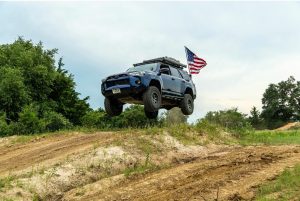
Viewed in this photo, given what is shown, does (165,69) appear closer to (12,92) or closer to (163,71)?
(163,71)

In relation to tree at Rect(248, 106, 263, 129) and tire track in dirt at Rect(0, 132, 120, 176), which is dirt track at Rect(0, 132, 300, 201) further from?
tree at Rect(248, 106, 263, 129)

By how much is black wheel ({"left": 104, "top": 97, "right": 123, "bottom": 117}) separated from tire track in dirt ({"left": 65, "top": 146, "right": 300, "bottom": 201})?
5.55m

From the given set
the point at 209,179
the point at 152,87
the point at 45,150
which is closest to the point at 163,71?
the point at 152,87

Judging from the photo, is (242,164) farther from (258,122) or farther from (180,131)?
(258,122)

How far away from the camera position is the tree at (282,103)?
81.8 meters

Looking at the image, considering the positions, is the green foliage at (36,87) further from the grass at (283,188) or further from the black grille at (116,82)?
the grass at (283,188)

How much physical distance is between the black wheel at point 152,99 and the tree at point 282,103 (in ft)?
215

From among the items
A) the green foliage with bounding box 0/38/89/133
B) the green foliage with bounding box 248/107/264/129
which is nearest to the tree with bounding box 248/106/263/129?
the green foliage with bounding box 248/107/264/129

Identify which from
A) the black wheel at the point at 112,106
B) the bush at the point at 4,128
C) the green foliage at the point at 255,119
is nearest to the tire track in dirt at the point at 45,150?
the black wheel at the point at 112,106

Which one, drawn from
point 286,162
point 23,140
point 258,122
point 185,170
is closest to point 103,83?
point 23,140

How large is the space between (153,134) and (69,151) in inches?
105

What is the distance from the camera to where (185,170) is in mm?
12102

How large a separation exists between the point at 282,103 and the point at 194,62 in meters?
64.1

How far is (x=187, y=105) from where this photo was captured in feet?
62.6
